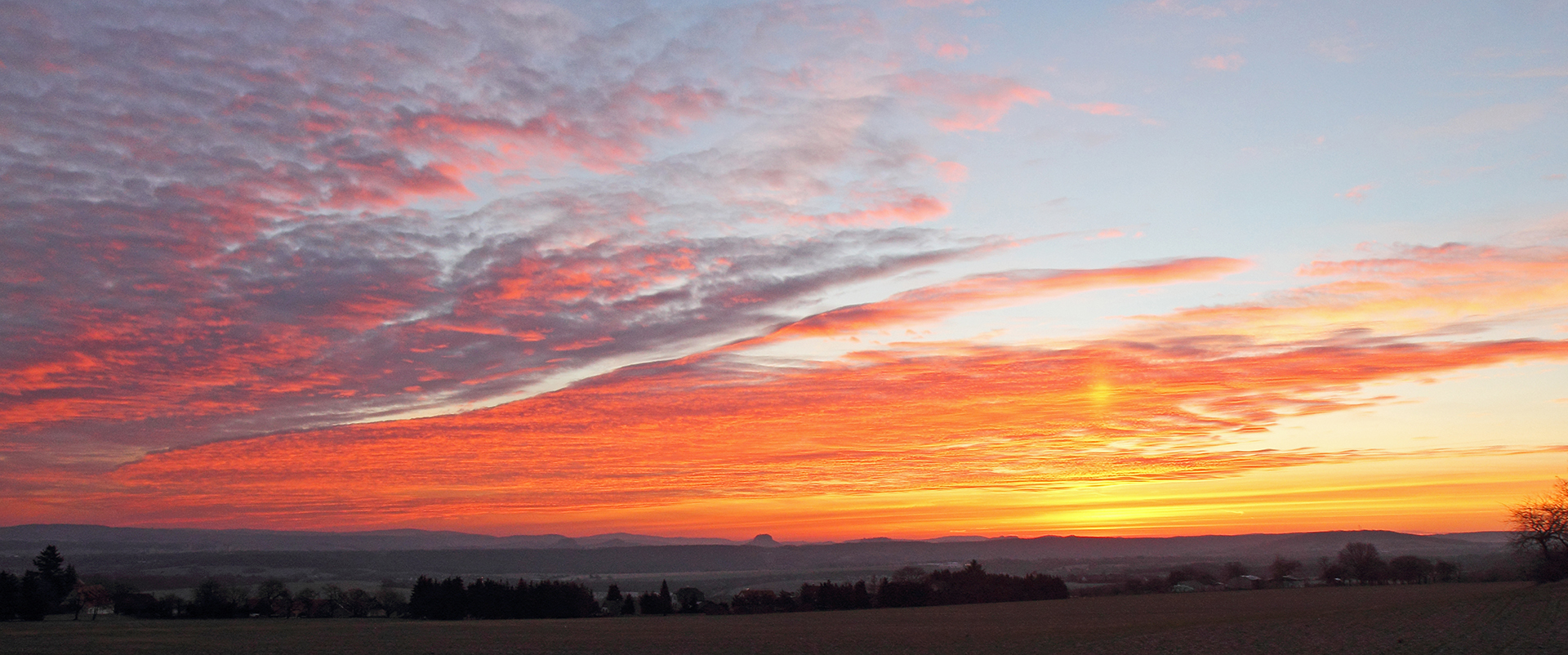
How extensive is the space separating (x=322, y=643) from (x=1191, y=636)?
156 feet

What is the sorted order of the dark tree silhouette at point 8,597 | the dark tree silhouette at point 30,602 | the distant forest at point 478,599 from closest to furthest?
the dark tree silhouette at point 8,597
the dark tree silhouette at point 30,602
the distant forest at point 478,599

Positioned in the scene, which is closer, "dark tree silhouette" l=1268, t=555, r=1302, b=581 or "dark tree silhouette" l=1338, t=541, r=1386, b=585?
"dark tree silhouette" l=1338, t=541, r=1386, b=585

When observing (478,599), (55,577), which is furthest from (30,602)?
(478,599)

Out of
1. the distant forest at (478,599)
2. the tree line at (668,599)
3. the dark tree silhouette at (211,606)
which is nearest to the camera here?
the distant forest at (478,599)

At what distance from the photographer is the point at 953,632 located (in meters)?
53.1

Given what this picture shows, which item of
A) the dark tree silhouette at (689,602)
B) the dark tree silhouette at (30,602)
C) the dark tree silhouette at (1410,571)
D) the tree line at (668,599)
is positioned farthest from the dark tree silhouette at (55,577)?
the dark tree silhouette at (1410,571)

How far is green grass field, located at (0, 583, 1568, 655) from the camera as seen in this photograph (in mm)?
39562

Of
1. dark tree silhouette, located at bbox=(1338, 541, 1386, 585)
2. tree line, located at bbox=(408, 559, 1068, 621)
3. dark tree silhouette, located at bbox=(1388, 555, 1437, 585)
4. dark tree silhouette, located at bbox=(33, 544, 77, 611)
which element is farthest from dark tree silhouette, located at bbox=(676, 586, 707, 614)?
dark tree silhouette, located at bbox=(1388, 555, 1437, 585)

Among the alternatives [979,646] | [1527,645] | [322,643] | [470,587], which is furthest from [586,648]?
[470,587]

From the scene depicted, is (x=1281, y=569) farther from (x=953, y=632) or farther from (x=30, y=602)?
(x=30, y=602)

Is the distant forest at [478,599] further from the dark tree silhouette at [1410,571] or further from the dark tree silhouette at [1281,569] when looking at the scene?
the dark tree silhouette at [1410,571]

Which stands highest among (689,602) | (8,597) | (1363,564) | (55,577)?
(55,577)

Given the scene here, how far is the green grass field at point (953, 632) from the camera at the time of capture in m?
39.6

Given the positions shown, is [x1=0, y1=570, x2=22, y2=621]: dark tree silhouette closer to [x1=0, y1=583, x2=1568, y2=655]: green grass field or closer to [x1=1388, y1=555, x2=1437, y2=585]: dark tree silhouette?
[x1=0, y1=583, x2=1568, y2=655]: green grass field
